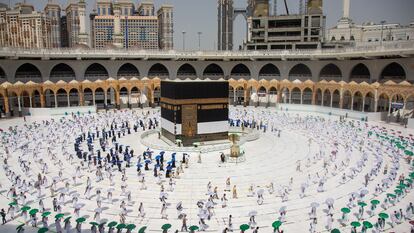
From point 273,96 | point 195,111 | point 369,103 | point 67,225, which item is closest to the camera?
point 67,225

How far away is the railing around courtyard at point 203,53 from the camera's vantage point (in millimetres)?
40891

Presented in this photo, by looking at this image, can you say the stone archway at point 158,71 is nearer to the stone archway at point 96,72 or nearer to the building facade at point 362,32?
the stone archway at point 96,72

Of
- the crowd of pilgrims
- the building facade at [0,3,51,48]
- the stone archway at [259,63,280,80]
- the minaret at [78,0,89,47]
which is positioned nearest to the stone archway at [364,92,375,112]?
the crowd of pilgrims

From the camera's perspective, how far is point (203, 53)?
→ 56312mm

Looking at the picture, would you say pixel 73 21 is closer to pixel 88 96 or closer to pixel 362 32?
pixel 88 96

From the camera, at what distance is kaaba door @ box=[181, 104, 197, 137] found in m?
28.3

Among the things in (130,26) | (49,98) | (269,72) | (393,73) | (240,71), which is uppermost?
(130,26)

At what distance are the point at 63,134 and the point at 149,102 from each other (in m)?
21.9

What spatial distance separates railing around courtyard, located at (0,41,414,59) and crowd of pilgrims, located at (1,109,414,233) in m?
11.7

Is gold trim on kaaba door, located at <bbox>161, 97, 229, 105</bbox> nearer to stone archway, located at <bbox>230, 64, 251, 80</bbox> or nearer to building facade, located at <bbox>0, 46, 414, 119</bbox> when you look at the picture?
building facade, located at <bbox>0, 46, 414, 119</bbox>

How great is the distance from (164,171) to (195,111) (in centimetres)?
838

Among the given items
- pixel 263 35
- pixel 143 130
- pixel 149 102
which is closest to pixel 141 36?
pixel 263 35

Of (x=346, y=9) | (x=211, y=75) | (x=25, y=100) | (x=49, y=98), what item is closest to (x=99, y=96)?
(x=49, y=98)

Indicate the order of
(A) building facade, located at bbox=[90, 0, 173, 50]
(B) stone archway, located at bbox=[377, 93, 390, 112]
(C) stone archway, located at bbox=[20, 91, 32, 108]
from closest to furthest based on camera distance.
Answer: (B) stone archway, located at bbox=[377, 93, 390, 112], (C) stone archway, located at bbox=[20, 91, 32, 108], (A) building facade, located at bbox=[90, 0, 173, 50]
